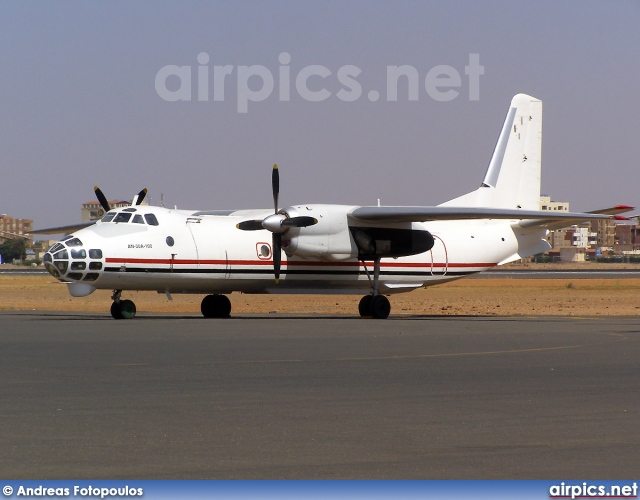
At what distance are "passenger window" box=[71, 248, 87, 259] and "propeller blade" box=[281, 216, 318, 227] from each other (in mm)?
5766

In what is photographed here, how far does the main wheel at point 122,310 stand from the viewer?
27812mm

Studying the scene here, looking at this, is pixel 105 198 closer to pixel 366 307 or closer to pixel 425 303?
pixel 366 307

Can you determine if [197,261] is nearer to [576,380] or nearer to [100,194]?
[100,194]

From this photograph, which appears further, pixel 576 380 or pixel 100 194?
pixel 100 194

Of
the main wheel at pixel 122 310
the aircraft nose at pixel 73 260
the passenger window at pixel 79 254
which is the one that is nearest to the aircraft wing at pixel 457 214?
the main wheel at pixel 122 310

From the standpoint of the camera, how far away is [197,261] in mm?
28453

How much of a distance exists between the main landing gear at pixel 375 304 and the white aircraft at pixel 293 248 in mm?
34

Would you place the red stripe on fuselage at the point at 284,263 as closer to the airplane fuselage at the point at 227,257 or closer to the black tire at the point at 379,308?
the airplane fuselage at the point at 227,257

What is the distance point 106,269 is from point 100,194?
6213mm

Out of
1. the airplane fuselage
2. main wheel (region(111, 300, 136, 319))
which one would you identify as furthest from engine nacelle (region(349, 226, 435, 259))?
main wheel (region(111, 300, 136, 319))

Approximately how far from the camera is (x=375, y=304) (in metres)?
29.9

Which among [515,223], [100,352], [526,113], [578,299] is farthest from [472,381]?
[578,299]

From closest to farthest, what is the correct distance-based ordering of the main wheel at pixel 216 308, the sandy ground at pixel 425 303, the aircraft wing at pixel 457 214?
the aircraft wing at pixel 457 214 → the main wheel at pixel 216 308 → the sandy ground at pixel 425 303

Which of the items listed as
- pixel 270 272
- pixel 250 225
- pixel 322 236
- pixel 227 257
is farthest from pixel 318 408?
pixel 270 272
